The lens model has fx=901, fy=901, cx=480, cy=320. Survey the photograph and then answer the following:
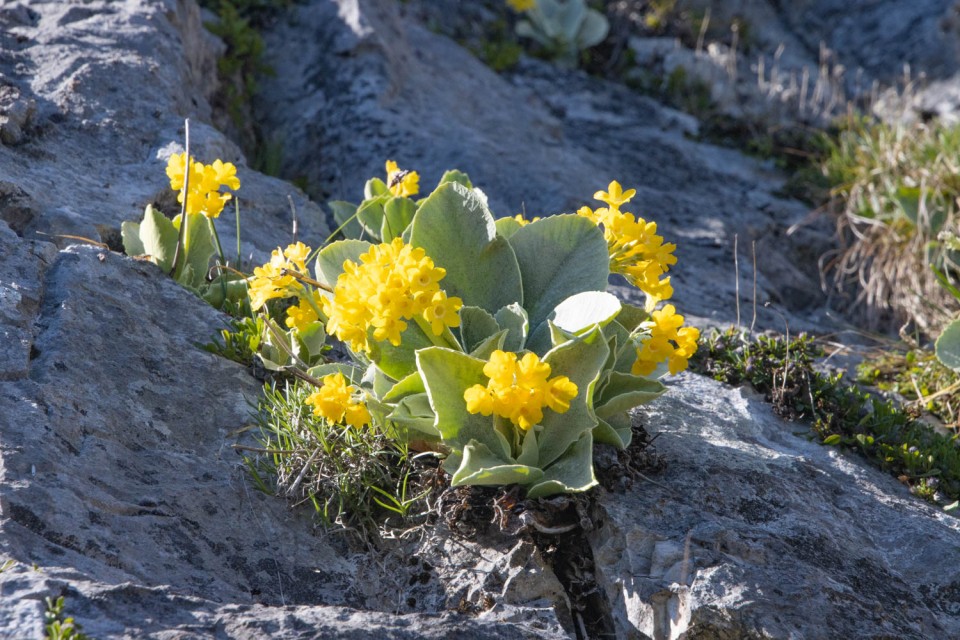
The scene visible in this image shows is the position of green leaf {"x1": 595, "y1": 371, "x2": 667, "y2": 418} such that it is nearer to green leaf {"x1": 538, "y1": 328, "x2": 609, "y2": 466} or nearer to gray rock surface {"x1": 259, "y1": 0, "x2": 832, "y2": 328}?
green leaf {"x1": 538, "y1": 328, "x2": 609, "y2": 466}

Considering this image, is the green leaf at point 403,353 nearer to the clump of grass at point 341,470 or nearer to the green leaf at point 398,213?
the clump of grass at point 341,470

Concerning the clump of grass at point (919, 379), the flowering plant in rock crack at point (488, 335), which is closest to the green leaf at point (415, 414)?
the flowering plant in rock crack at point (488, 335)

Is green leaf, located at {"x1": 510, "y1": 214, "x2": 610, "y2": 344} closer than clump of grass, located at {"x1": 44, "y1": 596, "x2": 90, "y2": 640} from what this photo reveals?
No

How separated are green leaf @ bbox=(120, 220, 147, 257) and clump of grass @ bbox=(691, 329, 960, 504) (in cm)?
218

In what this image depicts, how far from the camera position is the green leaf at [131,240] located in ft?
10.7

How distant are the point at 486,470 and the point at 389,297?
502mm

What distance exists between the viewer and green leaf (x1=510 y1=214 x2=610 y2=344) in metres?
2.74

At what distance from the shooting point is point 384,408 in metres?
2.58

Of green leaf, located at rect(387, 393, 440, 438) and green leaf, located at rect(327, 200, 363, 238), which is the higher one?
green leaf, located at rect(327, 200, 363, 238)

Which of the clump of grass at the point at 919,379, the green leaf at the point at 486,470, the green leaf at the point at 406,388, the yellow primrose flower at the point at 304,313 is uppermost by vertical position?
the yellow primrose flower at the point at 304,313

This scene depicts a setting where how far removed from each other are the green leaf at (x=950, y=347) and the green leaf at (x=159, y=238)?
3.04 meters

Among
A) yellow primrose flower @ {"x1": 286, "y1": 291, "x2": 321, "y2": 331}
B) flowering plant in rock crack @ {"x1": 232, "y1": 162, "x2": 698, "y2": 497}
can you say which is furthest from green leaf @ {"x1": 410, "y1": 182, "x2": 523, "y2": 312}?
yellow primrose flower @ {"x1": 286, "y1": 291, "x2": 321, "y2": 331}

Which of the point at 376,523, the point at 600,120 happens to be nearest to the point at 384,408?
the point at 376,523

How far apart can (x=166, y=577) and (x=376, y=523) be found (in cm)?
61
